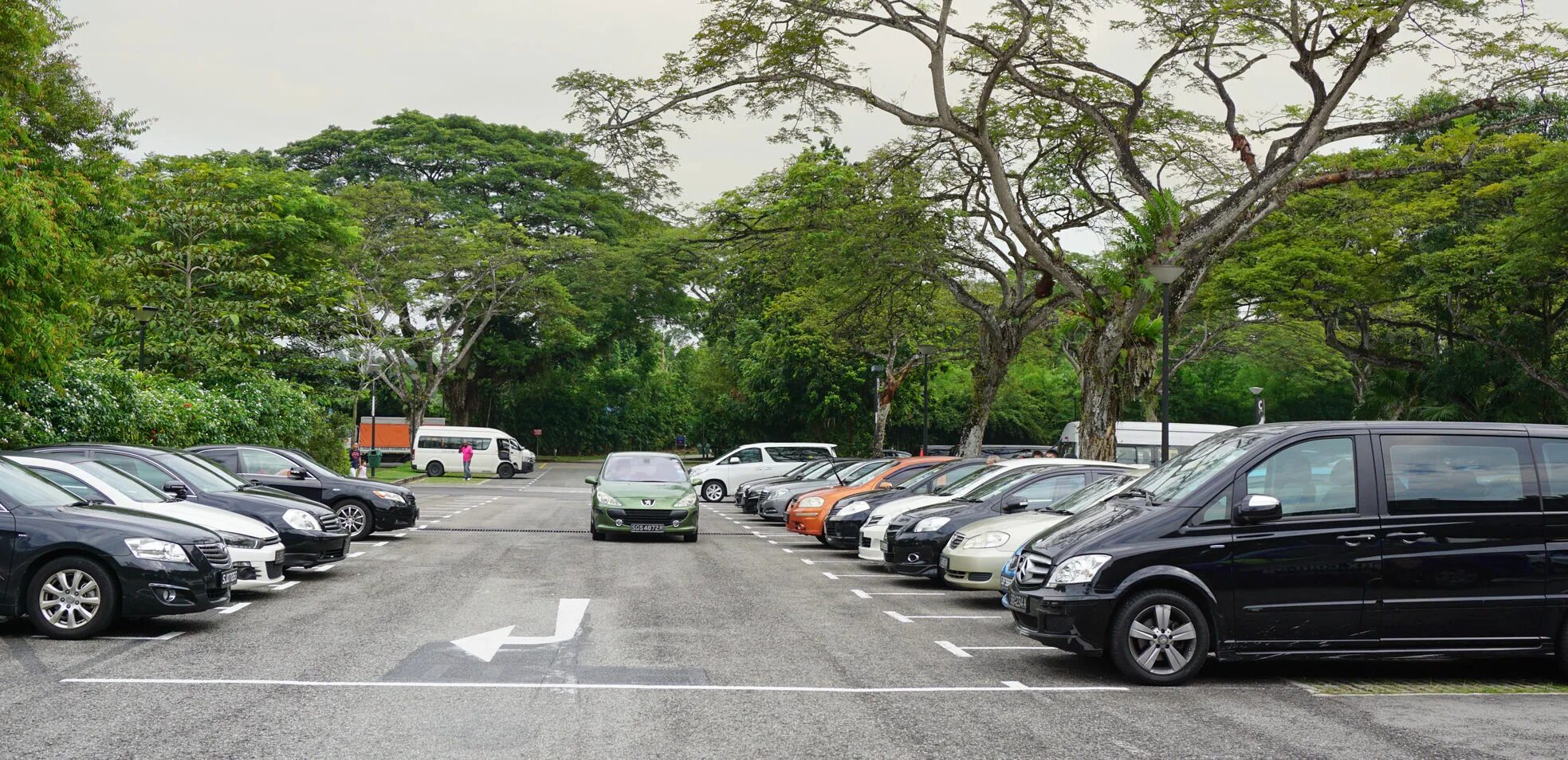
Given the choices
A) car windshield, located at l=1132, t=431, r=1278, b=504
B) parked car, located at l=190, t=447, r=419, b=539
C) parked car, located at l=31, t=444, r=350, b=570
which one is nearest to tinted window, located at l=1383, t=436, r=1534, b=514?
car windshield, located at l=1132, t=431, r=1278, b=504

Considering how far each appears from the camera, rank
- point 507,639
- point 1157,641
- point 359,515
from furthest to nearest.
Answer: point 359,515
point 507,639
point 1157,641

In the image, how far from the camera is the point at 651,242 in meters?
53.1

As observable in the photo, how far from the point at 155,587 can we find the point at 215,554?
63cm

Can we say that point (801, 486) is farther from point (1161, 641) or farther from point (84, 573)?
point (1161, 641)

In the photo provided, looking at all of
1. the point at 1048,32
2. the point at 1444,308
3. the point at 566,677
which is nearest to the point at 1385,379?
the point at 1444,308

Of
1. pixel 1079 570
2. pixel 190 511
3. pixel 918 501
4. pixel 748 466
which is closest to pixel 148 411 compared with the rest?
pixel 190 511

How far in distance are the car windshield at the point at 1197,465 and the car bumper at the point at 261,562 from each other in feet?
23.8

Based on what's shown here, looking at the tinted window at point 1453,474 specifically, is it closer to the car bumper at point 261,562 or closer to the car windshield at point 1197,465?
the car windshield at point 1197,465

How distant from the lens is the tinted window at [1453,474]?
8.54m

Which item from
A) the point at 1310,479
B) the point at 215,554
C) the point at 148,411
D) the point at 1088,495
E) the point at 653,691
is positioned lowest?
the point at 653,691

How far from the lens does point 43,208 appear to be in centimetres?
1471

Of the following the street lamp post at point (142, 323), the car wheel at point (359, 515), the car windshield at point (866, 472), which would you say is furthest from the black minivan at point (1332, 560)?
the street lamp post at point (142, 323)

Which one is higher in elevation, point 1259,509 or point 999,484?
point 999,484

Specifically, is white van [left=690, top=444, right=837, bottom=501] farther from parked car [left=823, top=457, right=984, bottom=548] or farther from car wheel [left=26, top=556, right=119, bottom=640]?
car wheel [left=26, top=556, right=119, bottom=640]
